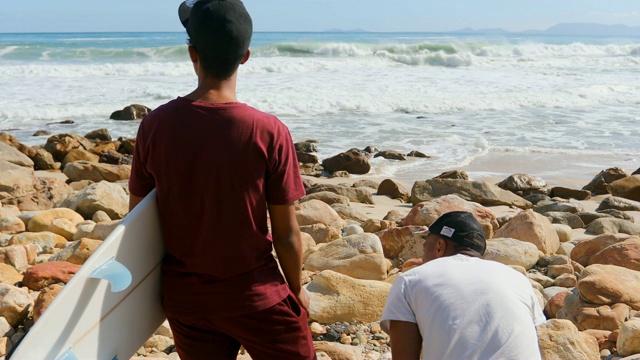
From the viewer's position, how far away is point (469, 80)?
26.6m

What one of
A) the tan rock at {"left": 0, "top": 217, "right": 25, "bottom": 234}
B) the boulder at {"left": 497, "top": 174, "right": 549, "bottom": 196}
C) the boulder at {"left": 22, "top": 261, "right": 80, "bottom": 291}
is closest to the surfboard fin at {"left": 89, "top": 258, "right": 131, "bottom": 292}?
the boulder at {"left": 22, "top": 261, "right": 80, "bottom": 291}

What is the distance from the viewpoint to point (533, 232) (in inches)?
251

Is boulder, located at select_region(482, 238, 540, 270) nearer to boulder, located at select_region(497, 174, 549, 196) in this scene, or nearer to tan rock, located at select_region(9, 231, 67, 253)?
tan rock, located at select_region(9, 231, 67, 253)

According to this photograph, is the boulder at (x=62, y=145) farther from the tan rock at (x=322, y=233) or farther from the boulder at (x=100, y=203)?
the tan rock at (x=322, y=233)

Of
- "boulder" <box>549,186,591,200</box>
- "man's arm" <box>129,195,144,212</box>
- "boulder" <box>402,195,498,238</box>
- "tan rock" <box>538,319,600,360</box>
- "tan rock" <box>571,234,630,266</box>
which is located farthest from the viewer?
"boulder" <box>549,186,591,200</box>

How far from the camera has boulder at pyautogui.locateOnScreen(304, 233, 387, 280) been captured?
17.2ft

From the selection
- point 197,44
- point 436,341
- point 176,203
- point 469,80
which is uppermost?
point 197,44

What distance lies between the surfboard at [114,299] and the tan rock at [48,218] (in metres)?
4.49

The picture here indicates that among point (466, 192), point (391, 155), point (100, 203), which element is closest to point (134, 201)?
point (100, 203)

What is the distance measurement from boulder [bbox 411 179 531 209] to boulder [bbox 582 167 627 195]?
5.17 feet

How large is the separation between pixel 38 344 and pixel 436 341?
115 cm

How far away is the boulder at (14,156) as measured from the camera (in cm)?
1038

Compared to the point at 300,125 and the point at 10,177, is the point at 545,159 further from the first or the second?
the point at 10,177

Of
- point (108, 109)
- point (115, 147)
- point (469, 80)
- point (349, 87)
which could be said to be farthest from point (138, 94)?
point (469, 80)
